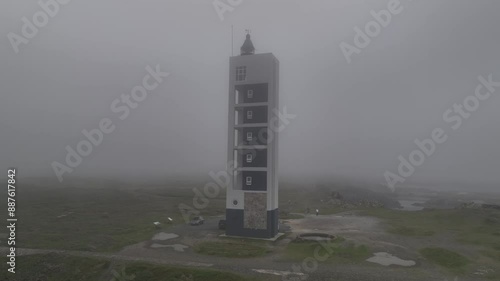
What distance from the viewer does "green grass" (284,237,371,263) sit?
127ft

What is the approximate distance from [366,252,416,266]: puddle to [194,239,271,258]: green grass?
1160 centimetres

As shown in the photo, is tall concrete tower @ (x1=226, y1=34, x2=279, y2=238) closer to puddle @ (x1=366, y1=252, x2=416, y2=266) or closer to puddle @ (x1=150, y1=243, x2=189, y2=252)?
puddle @ (x1=150, y1=243, x2=189, y2=252)

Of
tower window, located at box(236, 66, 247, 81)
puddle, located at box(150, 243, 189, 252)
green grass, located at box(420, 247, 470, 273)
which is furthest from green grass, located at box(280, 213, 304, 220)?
tower window, located at box(236, 66, 247, 81)

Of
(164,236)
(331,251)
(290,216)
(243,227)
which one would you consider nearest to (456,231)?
(331,251)

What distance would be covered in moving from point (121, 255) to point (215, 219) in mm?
25342

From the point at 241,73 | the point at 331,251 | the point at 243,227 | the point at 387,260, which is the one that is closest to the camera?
the point at 387,260

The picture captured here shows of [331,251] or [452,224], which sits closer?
[331,251]

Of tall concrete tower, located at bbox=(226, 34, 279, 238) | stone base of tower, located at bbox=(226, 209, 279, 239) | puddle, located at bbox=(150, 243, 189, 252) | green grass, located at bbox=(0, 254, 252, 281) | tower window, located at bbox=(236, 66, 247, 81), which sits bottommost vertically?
green grass, located at bbox=(0, 254, 252, 281)

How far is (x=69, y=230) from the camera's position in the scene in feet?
170

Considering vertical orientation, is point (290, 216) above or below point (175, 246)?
below

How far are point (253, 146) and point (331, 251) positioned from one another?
16552mm

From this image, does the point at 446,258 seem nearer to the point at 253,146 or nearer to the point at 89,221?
the point at 253,146

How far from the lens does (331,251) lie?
41.1 meters

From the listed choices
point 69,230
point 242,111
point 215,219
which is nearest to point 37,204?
point 69,230
